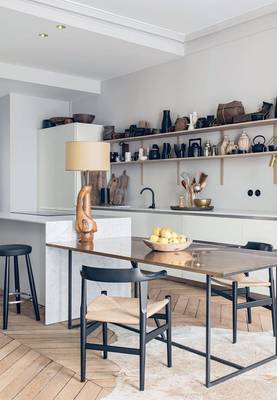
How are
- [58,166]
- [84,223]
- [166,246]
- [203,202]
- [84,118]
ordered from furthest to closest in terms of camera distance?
[58,166] < [84,118] < [203,202] < [84,223] < [166,246]

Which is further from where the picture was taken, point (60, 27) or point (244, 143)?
point (244, 143)

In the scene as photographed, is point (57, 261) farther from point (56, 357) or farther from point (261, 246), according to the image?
point (261, 246)

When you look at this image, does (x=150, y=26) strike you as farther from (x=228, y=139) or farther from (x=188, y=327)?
(x=188, y=327)

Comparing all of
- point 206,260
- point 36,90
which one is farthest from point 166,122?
point 206,260

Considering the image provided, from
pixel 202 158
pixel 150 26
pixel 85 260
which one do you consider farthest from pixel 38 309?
pixel 150 26

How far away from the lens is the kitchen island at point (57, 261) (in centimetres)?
370

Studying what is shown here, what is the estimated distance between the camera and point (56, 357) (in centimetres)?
300

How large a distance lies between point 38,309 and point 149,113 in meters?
3.30

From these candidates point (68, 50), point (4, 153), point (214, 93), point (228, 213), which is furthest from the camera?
point (4, 153)

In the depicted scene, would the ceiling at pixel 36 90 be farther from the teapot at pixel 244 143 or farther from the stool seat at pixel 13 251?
the stool seat at pixel 13 251

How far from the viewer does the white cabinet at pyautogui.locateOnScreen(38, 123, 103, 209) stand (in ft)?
22.1

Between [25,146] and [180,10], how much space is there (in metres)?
3.55

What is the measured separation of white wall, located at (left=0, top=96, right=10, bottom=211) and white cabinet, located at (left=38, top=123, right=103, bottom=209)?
504 millimetres

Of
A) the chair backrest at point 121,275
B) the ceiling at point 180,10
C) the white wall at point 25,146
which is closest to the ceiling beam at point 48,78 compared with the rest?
the white wall at point 25,146
